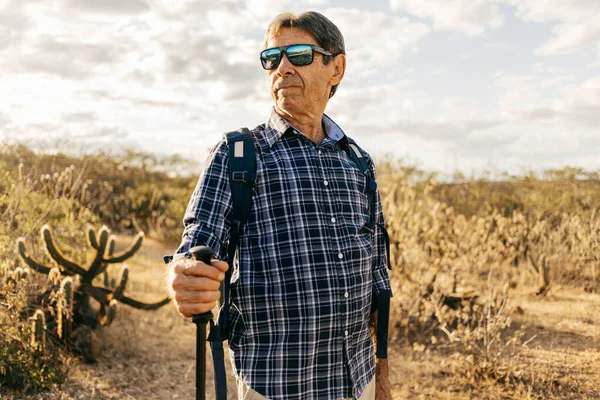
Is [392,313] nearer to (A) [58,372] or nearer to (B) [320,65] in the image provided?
(A) [58,372]

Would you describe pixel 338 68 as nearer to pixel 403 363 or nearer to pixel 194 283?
pixel 194 283

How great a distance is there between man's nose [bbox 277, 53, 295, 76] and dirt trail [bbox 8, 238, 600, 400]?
356 cm

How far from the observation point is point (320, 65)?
253 cm

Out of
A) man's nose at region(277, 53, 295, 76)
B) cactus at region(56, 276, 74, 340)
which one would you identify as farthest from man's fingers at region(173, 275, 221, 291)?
cactus at region(56, 276, 74, 340)

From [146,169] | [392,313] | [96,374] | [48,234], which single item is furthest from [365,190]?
[146,169]

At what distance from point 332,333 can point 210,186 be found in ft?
2.40

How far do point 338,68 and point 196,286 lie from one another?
1396mm

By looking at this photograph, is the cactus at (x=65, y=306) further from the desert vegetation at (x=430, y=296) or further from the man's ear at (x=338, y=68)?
the man's ear at (x=338, y=68)

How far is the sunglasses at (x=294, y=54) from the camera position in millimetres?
2461

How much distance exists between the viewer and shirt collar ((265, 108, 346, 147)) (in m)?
2.35

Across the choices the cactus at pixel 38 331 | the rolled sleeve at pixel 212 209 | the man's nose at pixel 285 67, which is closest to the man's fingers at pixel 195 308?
the rolled sleeve at pixel 212 209

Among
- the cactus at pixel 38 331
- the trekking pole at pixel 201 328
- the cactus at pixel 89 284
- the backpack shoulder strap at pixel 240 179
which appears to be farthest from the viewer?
the cactus at pixel 89 284

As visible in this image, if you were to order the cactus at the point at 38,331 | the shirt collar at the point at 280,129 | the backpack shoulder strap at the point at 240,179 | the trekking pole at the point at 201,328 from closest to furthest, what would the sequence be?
the trekking pole at the point at 201,328, the backpack shoulder strap at the point at 240,179, the shirt collar at the point at 280,129, the cactus at the point at 38,331

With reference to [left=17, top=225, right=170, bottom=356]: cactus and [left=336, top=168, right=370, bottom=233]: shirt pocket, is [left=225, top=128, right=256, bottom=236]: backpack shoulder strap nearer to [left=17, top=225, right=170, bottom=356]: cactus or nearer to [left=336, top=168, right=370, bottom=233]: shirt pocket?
[left=336, top=168, right=370, bottom=233]: shirt pocket
